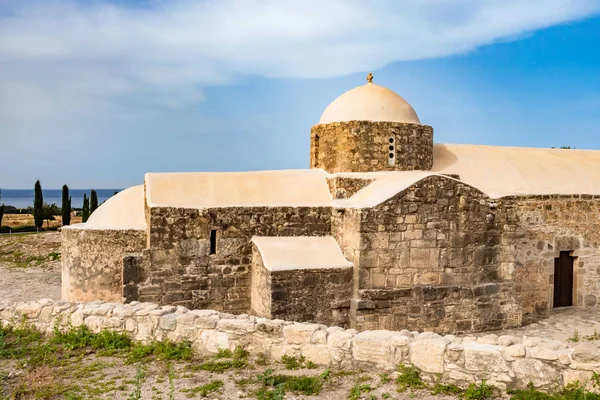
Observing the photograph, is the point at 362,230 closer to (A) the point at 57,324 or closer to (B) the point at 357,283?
(B) the point at 357,283

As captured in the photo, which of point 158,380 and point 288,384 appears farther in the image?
point 158,380

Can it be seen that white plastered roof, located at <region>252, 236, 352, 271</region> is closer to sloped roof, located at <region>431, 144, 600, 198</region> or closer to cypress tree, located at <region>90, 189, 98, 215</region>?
sloped roof, located at <region>431, 144, 600, 198</region>

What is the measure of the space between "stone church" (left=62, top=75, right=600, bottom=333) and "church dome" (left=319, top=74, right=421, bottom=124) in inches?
2.1

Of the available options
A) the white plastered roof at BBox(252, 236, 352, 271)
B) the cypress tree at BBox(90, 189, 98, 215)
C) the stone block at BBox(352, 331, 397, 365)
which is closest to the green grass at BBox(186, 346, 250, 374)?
the stone block at BBox(352, 331, 397, 365)

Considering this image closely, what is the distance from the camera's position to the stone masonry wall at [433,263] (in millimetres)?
7836

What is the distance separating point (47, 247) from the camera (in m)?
18.8

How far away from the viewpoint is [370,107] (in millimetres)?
10484

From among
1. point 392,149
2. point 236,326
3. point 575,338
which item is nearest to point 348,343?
point 236,326

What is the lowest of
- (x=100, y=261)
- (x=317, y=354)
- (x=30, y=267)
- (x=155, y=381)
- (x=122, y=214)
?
(x=30, y=267)

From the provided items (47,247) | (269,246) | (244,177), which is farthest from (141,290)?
(47,247)

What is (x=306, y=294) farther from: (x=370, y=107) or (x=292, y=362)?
(x=370, y=107)

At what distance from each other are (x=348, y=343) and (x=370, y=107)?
663 centimetres

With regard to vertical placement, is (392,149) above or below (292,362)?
above

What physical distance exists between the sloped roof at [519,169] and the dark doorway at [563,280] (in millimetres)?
1490
